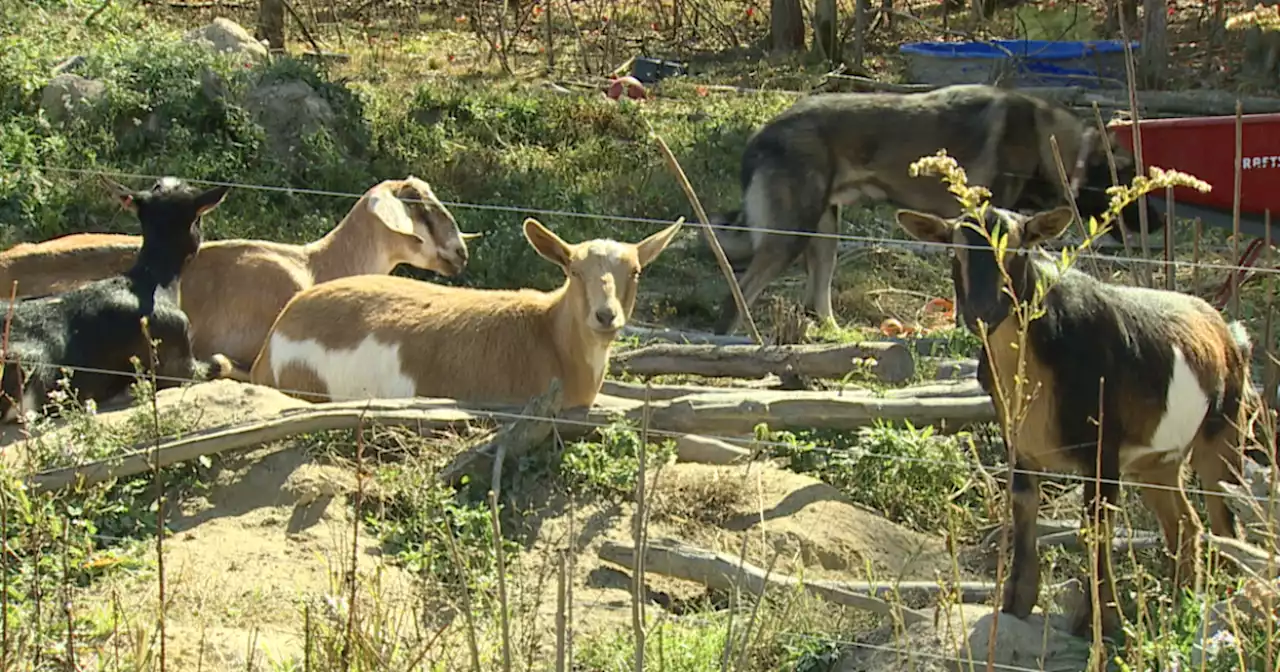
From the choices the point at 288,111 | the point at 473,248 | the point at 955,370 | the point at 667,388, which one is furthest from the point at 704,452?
the point at 288,111

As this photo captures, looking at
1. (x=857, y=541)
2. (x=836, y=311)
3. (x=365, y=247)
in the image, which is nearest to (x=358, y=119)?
(x=365, y=247)

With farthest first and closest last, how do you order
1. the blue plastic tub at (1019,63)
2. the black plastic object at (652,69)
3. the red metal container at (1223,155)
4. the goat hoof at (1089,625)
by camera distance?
the black plastic object at (652,69) → the blue plastic tub at (1019,63) → the red metal container at (1223,155) → the goat hoof at (1089,625)

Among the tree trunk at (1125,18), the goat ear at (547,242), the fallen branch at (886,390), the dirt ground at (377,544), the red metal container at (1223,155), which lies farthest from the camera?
the tree trunk at (1125,18)

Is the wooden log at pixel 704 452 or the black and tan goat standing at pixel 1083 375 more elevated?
the black and tan goat standing at pixel 1083 375

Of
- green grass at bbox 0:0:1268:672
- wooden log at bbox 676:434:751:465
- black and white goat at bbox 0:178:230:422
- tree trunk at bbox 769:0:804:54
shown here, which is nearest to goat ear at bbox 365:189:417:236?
green grass at bbox 0:0:1268:672

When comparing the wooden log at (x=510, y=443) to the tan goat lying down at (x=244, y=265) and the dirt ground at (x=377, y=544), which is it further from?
the tan goat lying down at (x=244, y=265)

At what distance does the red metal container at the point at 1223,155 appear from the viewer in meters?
8.13

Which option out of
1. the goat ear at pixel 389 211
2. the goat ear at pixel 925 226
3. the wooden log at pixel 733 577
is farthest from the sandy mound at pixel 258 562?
the goat ear at pixel 389 211

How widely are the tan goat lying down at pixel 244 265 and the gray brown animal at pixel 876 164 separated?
1952mm

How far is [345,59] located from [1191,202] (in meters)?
10.7

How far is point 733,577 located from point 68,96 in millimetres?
8566

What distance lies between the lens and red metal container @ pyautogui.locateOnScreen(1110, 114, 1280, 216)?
8133 millimetres

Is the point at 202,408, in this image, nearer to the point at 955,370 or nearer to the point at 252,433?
the point at 252,433

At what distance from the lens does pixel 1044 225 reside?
488cm
